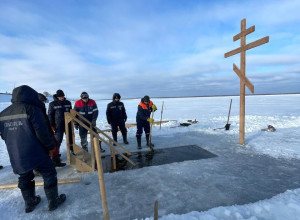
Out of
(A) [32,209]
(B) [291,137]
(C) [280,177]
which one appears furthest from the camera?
(B) [291,137]

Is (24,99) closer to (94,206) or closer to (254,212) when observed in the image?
(94,206)

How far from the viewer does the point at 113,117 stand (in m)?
6.28

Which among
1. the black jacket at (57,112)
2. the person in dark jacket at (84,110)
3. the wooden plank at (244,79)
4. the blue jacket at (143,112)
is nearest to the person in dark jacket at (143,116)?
the blue jacket at (143,112)

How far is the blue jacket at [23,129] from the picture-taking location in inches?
99.6

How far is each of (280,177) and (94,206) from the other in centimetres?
355

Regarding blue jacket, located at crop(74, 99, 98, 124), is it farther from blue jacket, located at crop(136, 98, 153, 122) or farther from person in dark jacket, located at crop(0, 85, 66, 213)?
person in dark jacket, located at crop(0, 85, 66, 213)

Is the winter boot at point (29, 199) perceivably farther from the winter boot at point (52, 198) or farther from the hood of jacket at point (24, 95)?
the hood of jacket at point (24, 95)

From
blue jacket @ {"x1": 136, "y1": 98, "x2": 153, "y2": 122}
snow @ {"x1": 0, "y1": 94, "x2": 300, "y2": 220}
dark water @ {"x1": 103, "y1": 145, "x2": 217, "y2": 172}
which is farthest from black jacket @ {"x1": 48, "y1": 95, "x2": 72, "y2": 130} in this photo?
blue jacket @ {"x1": 136, "y1": 98, "x2": 153, "y2": 122}

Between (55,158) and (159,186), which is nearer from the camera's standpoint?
(159,186)

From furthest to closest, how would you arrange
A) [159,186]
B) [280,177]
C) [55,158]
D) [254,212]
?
[55,158], [280,177], [159,186], [254,212]

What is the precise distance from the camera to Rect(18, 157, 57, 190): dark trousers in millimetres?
2785

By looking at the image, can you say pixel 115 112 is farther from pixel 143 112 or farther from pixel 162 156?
pixel 162 156

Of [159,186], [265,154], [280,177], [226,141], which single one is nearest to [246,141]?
[226,141]

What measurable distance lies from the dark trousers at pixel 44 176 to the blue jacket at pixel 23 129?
0.17 meters
